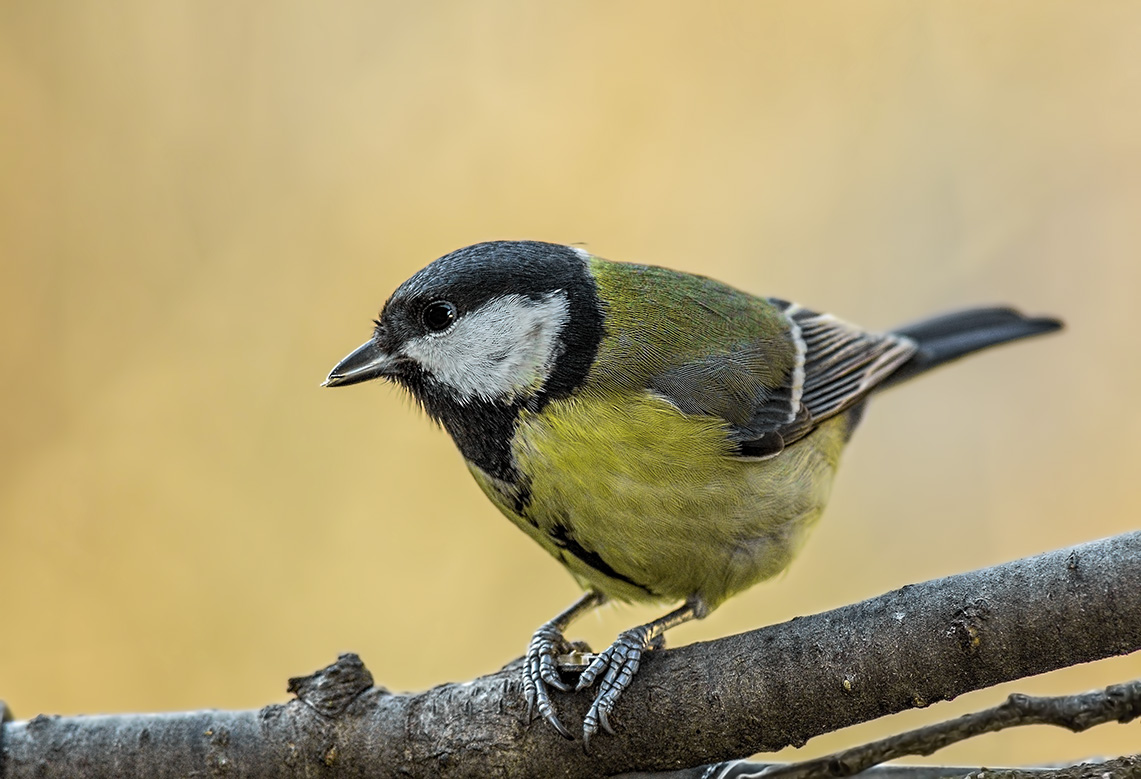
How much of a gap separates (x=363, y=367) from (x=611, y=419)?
62 centimetres

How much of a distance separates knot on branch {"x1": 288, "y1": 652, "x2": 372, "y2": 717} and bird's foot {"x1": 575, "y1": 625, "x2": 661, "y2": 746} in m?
0.46

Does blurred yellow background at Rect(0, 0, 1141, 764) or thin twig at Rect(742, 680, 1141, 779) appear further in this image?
blurred yellow background at Rect(0, 0, 1141, 764)

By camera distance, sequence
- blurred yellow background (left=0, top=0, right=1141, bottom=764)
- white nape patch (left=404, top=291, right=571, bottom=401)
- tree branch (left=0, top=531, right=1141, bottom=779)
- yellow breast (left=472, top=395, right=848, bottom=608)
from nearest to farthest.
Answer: tree branch (left=0, top=531, right=1141, bottom=779)
yellow breast (left=472, top=395, right=848, bottom=608)
white nape patch (left=404, top=291, right=571, bottom=401)
blurred yellow background (left=0, top=0, right=1141, bottom=764)

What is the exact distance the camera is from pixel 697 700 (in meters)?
1.82

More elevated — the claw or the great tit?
the great tit

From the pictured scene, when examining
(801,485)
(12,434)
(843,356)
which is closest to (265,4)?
(12,434)

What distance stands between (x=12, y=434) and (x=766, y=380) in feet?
9.41

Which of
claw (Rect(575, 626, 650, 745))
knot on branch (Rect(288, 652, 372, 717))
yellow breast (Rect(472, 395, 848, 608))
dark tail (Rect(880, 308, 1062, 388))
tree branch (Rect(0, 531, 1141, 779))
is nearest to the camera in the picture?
tree branch (Rect(0, 531, 1141, 779))

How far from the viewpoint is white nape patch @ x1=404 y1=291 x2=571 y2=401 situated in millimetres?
2344

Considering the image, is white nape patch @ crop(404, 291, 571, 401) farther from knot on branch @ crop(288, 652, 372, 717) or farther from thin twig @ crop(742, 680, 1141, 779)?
thin twig @ crop(742, 680, 1141, 779)

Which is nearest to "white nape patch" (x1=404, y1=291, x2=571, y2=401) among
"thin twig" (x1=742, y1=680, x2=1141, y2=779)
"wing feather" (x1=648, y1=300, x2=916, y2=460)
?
"wing feather" (x1=648, y1=300, x2=916, y2=460)

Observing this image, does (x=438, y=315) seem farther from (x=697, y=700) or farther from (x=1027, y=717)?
(x=1027, y=717)

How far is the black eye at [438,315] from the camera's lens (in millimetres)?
2410

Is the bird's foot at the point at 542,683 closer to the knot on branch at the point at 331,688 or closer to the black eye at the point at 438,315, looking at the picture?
the knot on branch at the point at 331,688
